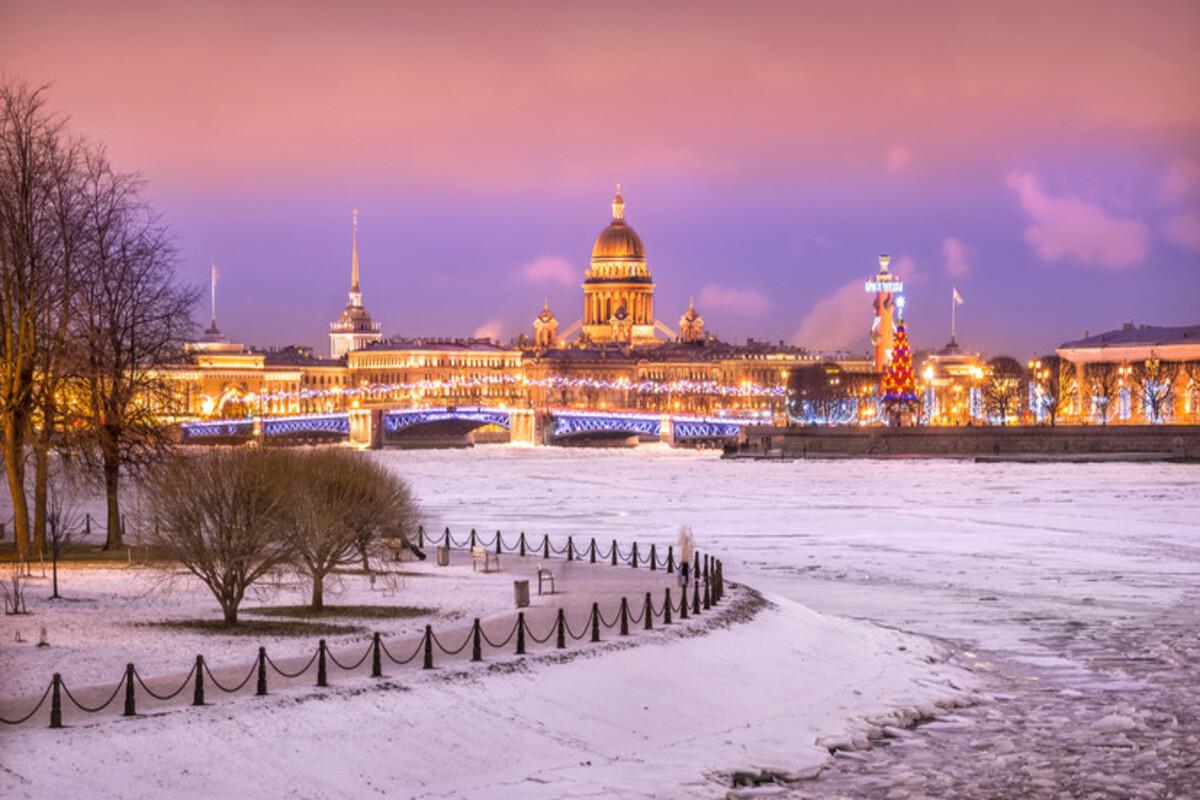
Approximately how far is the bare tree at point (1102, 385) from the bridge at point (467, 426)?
76.7 ft

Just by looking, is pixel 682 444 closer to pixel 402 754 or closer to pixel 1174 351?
pixel 1174 351

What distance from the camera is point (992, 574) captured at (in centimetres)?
3997

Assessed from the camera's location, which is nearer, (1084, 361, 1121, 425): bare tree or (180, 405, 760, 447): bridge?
(1084, 361, 1121, 425): bare tree

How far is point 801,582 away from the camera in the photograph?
3794cm

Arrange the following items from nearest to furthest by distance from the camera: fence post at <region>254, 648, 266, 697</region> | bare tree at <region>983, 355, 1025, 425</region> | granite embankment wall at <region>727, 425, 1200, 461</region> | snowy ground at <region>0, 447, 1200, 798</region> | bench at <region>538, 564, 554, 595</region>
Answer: snowy ground at <region>0, 447, 1200, 798</region>, fence post at <region>254, 648, 266, 697</region>, bench at <region>538, 564, 554, 595</region>, granite embankment wall at <region>727, 425, 1200, 461</region>, bare tree at <region>983, 355, 1025, 425</region>

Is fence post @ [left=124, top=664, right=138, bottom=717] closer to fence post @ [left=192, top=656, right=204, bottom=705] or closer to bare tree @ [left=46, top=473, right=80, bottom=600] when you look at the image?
fence post @ [left=192, top=656, right=204, bottom=705]

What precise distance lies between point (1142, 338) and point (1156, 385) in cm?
2647

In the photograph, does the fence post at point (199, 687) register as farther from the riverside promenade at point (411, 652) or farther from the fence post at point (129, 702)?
the fence post at point (129, 702)

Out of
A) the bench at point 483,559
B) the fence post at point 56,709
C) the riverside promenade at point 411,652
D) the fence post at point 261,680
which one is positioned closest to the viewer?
the fence post at point 56,709

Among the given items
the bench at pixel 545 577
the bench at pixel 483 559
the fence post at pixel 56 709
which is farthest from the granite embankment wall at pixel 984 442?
the fence post at pixel 56 709

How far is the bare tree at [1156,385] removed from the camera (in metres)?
127

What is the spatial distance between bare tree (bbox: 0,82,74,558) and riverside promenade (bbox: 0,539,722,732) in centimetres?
795

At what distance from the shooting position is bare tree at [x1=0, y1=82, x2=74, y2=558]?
33.7 meters

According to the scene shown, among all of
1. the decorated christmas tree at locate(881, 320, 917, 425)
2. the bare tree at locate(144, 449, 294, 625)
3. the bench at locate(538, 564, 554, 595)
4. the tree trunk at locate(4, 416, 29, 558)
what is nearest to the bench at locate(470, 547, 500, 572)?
the bench at locate(538, 564, 554, 595)
